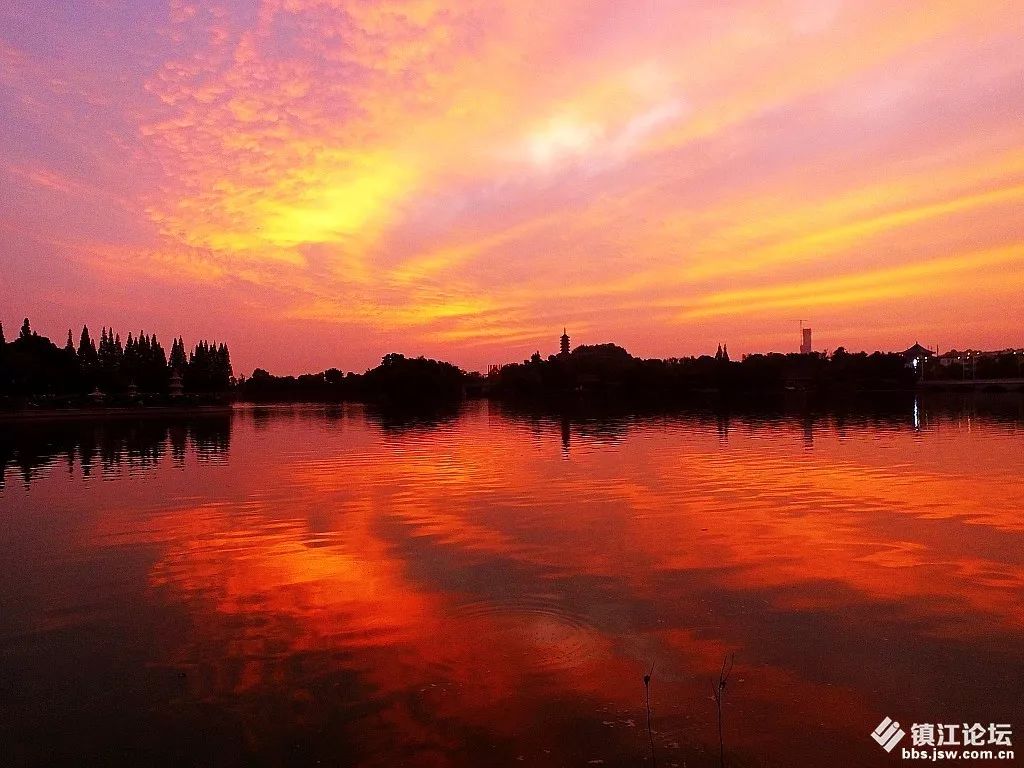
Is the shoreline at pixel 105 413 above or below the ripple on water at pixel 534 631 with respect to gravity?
above

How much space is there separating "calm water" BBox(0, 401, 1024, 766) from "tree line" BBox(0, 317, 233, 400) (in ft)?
349

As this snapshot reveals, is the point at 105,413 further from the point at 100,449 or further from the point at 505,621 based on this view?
the point at 505,621

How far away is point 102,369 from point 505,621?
161702 mm

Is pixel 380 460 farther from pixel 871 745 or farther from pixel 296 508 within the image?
pixel 871 745

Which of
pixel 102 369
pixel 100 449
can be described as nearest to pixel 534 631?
pixel 100 449

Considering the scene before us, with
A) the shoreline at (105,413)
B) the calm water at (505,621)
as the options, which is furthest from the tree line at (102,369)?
the calm water at (505,621)

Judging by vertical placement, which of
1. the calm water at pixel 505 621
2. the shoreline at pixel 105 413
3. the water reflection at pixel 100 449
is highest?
the shoreline at pixel 105 413

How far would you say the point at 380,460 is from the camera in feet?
135

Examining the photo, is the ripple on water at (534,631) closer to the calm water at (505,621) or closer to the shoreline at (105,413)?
the calm water at (505,621)

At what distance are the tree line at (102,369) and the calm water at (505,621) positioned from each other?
106525 mm

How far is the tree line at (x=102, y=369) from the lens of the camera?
116625 mm

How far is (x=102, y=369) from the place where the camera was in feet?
489

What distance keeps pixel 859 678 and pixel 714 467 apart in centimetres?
2475

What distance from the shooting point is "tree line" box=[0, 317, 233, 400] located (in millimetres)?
116625
